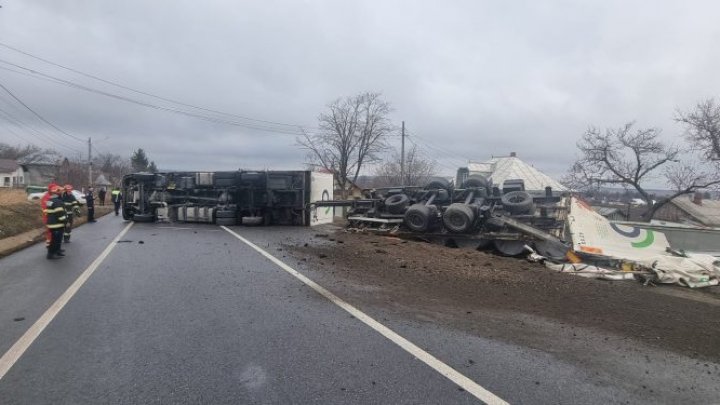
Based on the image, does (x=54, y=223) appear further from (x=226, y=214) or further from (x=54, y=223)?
(x=226, y=214)

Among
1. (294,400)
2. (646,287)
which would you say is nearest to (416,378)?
(294,400)

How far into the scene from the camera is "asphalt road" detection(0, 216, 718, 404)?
3.45 meters

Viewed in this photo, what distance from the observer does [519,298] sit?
660 cm

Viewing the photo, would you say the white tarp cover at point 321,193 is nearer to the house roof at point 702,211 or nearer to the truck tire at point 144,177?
the truck tire at point 144,177

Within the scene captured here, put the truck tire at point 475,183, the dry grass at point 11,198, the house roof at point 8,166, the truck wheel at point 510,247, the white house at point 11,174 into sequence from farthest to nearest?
1. the house roof at point 8,166
2. the white house at point 11,174
3. the dry grass at point 11,198
4. the truck tire at point 475,183
5. the truck wheel at point 510,247

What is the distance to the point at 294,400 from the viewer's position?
3.33 metres

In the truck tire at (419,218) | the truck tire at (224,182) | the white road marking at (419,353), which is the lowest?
the white road marking at (419,353)

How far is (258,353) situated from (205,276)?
12.5 ft

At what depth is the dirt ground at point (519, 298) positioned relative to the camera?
5.14 m

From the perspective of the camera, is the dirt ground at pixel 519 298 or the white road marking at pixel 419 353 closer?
the white road marking at pixel 419 353

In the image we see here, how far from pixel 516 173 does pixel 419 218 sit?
38.2 metres

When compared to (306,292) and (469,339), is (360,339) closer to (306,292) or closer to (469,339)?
(469,339)

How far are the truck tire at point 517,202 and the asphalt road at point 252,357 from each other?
7.03 m

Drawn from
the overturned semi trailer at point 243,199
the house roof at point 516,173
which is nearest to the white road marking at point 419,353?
the overturned semi trailer at point 243,199
